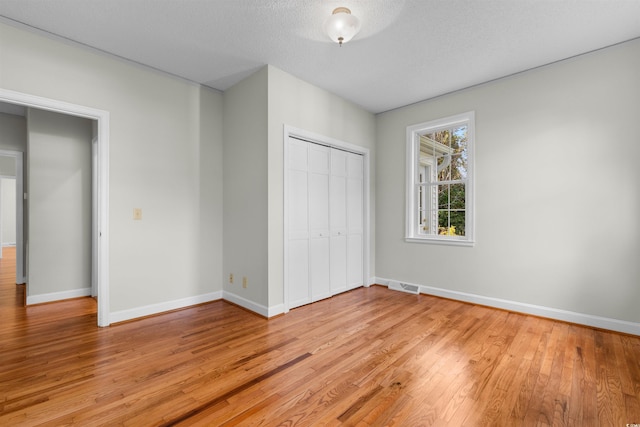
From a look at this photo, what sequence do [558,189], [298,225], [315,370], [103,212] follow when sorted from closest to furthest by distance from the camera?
[315,370], [103,212], [558,189], [298,225]

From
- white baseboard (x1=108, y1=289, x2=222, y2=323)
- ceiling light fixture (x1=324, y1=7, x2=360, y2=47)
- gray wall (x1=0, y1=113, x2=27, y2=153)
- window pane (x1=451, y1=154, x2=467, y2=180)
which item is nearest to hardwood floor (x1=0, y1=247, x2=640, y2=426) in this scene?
white baseboard (x1=108, y1=289, x2=222, y2=323)

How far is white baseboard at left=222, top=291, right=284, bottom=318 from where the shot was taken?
326 centimetres

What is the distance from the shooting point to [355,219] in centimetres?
451

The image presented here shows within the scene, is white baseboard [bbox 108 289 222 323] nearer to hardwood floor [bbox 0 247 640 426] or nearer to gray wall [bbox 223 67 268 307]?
hardwood floor [bbox 0 247 640 426]

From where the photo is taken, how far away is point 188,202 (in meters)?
3.65

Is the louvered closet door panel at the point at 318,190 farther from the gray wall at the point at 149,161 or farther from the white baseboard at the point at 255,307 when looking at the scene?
the gray wall at the point at 149,161

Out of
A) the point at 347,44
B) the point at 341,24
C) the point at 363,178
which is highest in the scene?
the point at 347,44

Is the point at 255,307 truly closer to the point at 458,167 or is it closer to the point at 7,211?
the point at 458,167

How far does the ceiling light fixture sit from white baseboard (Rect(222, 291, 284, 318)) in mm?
2786

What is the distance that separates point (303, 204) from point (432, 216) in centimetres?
201

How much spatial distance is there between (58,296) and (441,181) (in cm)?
546

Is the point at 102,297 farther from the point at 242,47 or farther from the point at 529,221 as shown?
the point at 529,221

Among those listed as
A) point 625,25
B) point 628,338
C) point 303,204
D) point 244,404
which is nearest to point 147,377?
point 244,404

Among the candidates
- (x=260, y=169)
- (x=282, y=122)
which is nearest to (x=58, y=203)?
(x=260, y=169)
